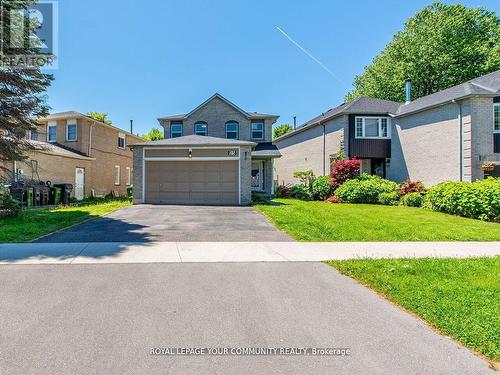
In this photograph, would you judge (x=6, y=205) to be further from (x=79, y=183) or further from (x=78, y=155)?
(x=79, y=183)

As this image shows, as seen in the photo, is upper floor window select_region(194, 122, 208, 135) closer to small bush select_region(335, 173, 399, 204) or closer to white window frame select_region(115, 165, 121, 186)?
white window frame select_region(115, 165, 121, 186)

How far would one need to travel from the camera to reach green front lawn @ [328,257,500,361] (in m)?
3.52

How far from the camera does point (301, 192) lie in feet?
72.0

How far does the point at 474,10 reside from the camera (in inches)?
1266

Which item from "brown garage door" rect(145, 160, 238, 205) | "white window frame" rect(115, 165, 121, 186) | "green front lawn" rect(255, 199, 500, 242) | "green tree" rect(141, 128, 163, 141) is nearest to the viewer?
"green front lawn" rect(255, 199, 500, 242)

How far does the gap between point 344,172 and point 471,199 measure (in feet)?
26.7

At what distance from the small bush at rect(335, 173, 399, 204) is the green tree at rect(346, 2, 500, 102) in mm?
18601

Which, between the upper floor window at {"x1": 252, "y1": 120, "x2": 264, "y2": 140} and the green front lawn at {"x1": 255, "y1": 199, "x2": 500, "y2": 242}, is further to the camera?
the upper floor window at {"x1": 252, "y1": 120, "x2": 264, "y2": 140}

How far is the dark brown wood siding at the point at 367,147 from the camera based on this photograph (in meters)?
21.6

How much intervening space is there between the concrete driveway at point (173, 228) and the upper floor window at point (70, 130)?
12.8 metres

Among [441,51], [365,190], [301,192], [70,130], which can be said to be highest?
[441,51]

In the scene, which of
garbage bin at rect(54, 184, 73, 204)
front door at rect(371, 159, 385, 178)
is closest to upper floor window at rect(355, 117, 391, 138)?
front door at rect(371, 159, 385, 178)

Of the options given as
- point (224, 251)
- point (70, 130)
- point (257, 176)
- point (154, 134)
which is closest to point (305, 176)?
point (257, 176)

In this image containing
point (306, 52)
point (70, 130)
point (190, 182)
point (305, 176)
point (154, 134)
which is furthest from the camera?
point (154, 134)
